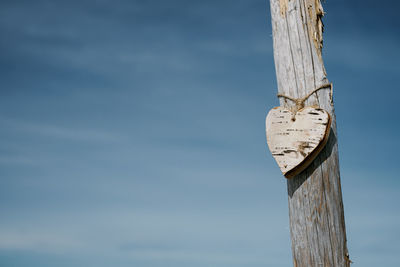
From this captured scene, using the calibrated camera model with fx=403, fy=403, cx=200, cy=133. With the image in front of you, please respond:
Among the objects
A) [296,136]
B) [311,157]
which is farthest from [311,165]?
[296,136]

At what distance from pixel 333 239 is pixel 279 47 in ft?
6.26

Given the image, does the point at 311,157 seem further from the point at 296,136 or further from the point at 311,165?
the point at 296,136

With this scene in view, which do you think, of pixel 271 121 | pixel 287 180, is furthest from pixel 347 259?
pixel 271 121

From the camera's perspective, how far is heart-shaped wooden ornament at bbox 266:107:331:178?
3662 millimetres

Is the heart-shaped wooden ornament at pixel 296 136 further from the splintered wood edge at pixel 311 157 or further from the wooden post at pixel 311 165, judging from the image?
the wooden post at pixel 311 165

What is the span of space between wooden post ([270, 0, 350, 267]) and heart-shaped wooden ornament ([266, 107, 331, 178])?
116 millimetres

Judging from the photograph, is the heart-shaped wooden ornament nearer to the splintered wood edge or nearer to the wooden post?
the splintered wood edge

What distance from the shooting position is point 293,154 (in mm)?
3730

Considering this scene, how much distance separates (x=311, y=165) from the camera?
148 inches

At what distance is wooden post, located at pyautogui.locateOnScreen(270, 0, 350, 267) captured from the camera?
12.0 ft

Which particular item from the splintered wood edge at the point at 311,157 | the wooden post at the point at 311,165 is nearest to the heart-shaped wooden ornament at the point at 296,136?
the splintered wood edge at the point at 311,157

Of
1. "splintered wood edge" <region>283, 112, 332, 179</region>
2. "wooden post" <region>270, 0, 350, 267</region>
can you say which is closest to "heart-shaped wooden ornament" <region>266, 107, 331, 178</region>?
"splintered wood edge" <region>283, 112, 332, 179</region>

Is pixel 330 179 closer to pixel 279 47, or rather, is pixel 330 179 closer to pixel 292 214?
pixel 292 214

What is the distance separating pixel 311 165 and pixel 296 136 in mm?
302
